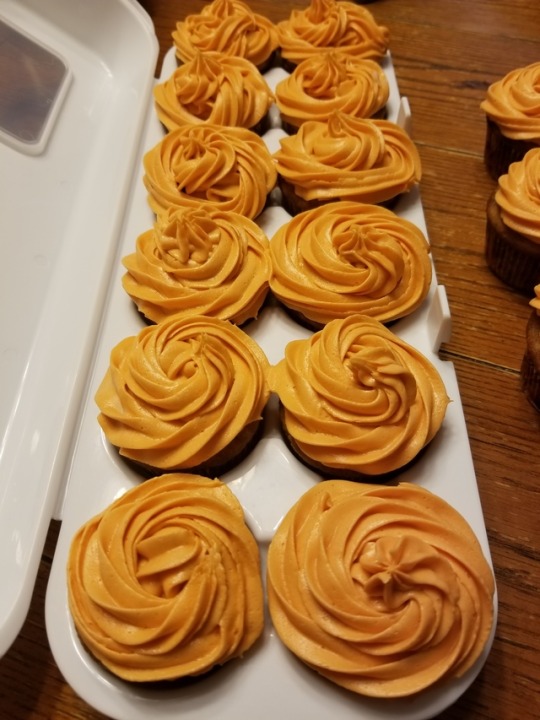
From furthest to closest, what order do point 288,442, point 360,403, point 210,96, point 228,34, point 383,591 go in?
point 228,34 < point 210,96 < point 288,442 < point 360,403 < point 383,591

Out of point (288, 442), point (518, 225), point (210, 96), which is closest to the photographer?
point (288, 442)

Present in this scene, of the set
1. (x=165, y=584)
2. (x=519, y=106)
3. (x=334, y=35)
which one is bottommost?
(x=165, y=584)

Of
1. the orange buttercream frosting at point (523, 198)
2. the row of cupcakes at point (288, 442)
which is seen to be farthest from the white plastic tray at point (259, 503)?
the orange buttercream frosting at point (523, 198)

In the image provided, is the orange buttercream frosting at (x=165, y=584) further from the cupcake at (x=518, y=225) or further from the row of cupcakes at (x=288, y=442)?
the cupcake at (x=518, y=225)

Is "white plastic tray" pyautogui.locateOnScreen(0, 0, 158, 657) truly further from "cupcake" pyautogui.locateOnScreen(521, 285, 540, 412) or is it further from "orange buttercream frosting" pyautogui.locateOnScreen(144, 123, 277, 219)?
"cupcake" pyautogui.locateOnScreen(521, 285, 540, 412)

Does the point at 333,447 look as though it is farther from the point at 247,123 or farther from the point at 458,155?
the point at 458,155

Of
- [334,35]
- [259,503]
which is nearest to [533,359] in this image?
[259,503]

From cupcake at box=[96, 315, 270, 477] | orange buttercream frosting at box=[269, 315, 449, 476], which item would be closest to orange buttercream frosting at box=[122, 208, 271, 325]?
cupcake at box=[96, 315, 270, 477]

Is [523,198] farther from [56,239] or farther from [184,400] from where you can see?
[56,239]
